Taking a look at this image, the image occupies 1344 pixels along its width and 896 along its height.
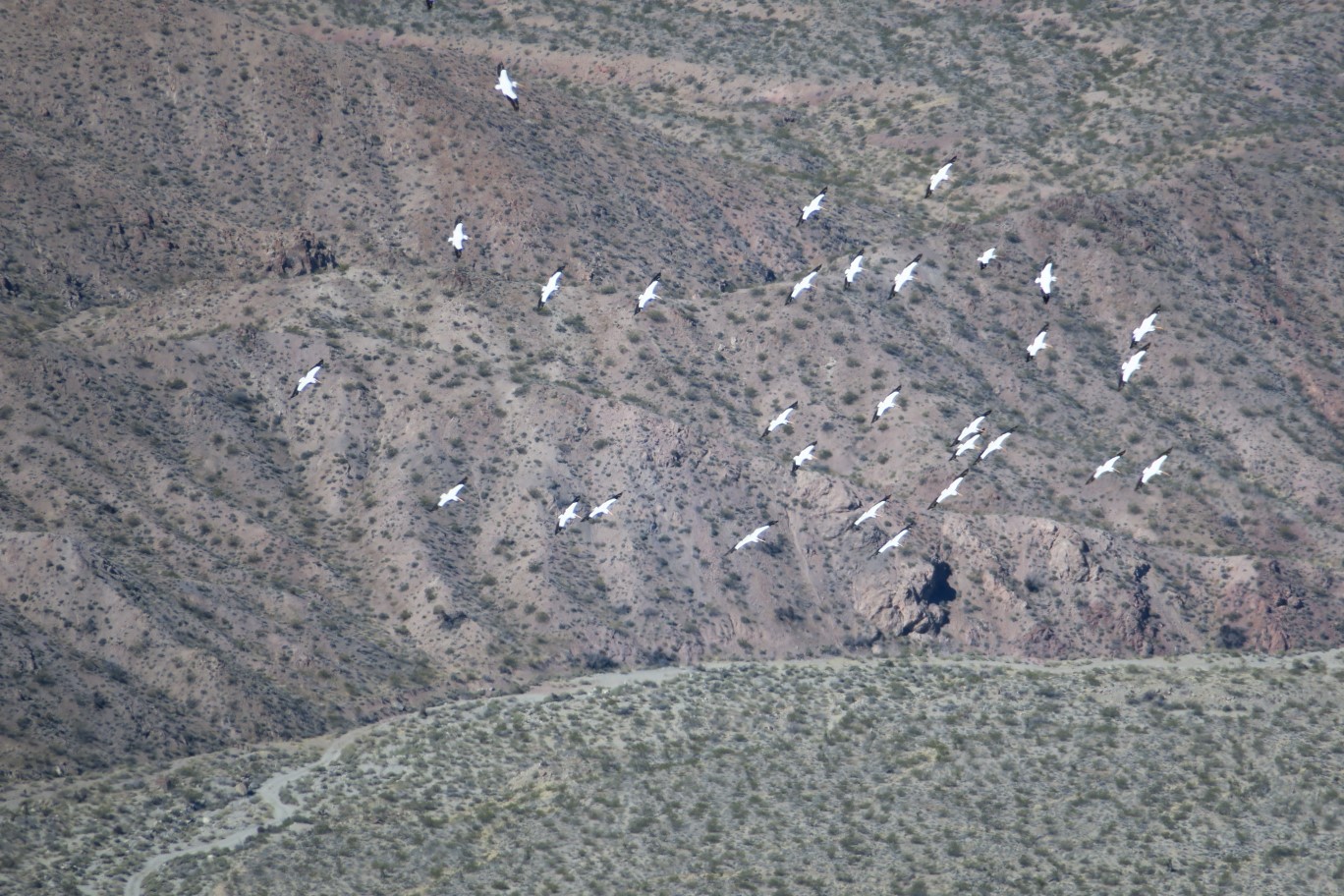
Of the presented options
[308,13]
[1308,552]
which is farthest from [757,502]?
[308,13]

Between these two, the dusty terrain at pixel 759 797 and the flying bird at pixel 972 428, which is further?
the flying bird at pixel 972 428

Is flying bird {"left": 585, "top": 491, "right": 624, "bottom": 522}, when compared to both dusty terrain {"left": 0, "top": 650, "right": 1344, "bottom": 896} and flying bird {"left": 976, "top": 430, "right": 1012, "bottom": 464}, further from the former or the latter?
flying bird {"left": 976, "top": 430, "right": 1012, "bottom": 464}

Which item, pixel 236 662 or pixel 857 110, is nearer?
pixel 236 662

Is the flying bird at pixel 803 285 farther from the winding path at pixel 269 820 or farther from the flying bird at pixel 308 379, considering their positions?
the winding path at pixel 269 820

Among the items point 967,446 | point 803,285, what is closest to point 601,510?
point 803,285

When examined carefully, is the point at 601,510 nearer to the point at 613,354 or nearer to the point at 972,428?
the point at 972,428

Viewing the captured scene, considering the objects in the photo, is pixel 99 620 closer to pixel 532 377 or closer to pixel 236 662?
pixel 236 662

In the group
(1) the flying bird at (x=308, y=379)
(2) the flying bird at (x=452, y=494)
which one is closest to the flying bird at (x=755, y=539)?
(2) the flying bird at (x=452, y=494)
